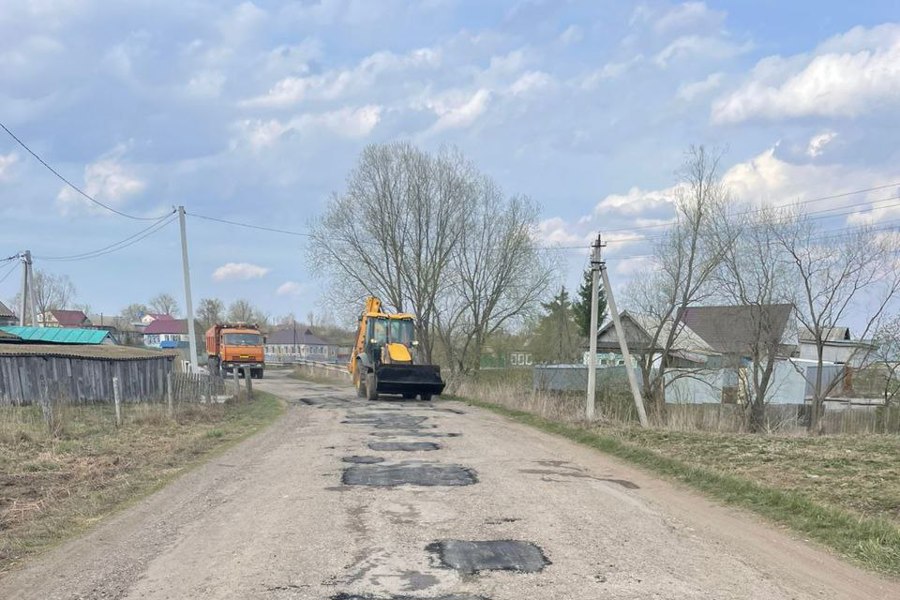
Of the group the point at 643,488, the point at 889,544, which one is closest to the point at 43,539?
the point at 643,488

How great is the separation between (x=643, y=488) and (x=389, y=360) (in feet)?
49.3

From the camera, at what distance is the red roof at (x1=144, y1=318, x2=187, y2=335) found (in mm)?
111188

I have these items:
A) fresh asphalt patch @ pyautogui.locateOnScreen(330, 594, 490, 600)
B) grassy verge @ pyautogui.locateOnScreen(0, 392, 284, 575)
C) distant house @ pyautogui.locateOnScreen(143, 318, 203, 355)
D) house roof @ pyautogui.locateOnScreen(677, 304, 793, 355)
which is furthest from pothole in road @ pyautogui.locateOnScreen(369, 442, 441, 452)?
distant house @ pyautogui.locateOnScreen(143, 318, 203, 355)

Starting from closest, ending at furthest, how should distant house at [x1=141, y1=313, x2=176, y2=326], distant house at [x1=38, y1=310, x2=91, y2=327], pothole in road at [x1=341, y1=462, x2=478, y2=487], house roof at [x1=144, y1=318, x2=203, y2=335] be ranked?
pothole in road at [x1=341, y1=462, x2=478, y2=487], distant house at [x1=38, y1=310, x2=91, y2=327], house roof at [x1=144, y1=318, x2=203, y2=335], distant house at [x1=141, y1=313, x2=176, y2=326]

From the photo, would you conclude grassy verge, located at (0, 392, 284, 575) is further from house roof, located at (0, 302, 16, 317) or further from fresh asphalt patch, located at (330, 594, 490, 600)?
house roof, located at (0, 302, 16, 317)

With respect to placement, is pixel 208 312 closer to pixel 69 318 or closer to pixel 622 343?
pixel 69 318

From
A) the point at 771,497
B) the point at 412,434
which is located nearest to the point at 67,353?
the point at 412,434

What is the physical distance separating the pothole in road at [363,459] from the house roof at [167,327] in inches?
4175

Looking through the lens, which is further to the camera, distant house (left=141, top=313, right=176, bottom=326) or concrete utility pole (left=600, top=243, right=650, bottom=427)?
distant house (left=141, top=313, right=176, bottom=326)

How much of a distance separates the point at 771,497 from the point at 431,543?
4333 mm

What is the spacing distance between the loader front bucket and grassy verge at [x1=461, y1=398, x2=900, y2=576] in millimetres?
9651

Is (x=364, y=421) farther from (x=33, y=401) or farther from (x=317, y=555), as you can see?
(x=317, y=555)

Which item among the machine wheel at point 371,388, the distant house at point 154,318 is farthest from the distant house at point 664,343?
the distant house at point 154,318

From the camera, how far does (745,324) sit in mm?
24172
